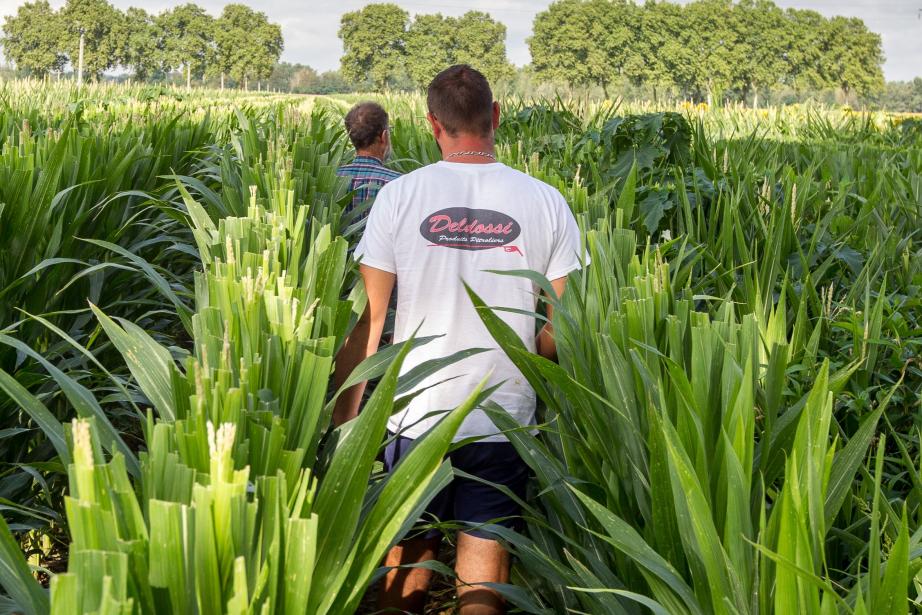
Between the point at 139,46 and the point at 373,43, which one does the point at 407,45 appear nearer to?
the point at 373,43

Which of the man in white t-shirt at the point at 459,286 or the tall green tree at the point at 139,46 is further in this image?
the tall green tree at the point at 139,46

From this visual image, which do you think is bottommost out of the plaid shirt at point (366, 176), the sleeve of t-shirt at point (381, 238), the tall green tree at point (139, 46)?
the sleeve of t-shirt at point (381, 238)

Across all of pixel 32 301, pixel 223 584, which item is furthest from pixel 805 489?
pixel 32 301

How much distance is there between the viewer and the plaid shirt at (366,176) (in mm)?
3908

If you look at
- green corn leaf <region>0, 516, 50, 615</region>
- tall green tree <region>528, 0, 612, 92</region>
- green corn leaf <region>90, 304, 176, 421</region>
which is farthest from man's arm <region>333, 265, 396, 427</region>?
tall green tree <region>528, 0, 612, 92</region>

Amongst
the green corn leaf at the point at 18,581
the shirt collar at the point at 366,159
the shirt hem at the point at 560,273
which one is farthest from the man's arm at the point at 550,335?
the shirt collar at the point at 366,159

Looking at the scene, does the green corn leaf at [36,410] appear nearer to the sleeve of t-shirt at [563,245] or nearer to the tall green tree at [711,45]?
the sleeve of t-shirt at [563,245]

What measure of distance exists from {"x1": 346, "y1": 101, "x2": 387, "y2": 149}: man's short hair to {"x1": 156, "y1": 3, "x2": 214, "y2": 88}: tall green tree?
7782 cm

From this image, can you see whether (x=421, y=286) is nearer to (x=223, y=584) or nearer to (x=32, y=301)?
(x=223, y=584)

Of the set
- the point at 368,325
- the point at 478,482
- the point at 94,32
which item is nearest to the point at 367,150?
the point at 368,325

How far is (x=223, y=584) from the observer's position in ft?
3.11

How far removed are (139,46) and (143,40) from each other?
74 cm

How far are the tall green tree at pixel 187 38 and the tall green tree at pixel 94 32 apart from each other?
437 centimetres

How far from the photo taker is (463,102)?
2137mm
